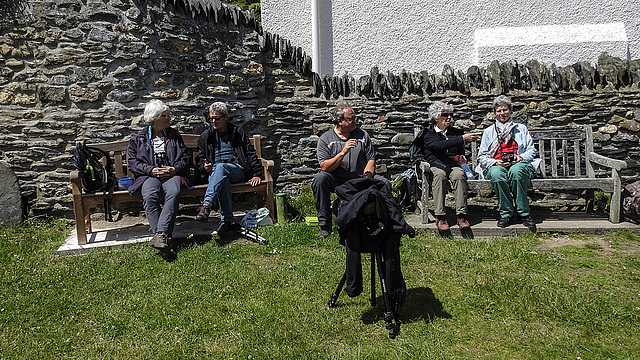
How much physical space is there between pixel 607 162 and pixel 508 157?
1.06 m

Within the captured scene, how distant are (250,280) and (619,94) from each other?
5115 millimetres

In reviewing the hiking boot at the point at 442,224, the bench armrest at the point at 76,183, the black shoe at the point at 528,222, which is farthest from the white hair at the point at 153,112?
the black shoe at the point at 528,222

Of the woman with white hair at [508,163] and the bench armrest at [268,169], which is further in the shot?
the bench armrest at [268,169]

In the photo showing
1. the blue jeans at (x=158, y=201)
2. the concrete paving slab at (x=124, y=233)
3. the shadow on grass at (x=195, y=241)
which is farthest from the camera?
the concrete paving slab at (x=124, y=233)

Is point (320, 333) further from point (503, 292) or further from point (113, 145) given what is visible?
point (113, 145)

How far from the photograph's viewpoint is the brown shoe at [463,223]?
476 centimetres

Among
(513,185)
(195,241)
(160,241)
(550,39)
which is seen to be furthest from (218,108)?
(550,39)

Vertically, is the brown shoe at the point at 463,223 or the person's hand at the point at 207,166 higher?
the person's hand at the point at 207,166

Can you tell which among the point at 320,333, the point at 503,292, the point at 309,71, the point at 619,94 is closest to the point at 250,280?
the point at 320,333

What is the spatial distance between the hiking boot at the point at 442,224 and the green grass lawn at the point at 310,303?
12cm

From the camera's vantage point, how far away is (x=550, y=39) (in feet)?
27.3

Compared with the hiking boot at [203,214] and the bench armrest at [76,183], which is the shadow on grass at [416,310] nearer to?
the hiking boot at [203,214]

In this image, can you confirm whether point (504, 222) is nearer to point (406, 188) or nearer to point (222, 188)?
point (406, 188)

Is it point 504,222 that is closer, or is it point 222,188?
point 504,222
